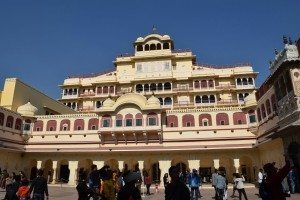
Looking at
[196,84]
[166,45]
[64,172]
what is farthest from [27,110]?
[196,84]

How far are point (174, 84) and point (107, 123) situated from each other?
15328 millimetres

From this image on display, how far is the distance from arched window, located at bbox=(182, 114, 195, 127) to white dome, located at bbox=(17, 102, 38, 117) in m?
20.2

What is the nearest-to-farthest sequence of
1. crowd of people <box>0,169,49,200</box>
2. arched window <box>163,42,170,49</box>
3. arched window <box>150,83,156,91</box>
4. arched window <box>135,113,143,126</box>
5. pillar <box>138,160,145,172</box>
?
crowd of people <box>0,169,49,200</box>, pillar <box>138,160,145,172</box>, arched window <box>135,113,143,126</box>, arched window <box>150,83,156,91</box>, arched window <box>163,42,170,49</box>

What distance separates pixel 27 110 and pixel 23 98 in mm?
2811

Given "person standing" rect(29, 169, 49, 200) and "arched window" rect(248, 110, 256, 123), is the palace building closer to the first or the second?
"arched window" rect(248, 110, 256, 123)

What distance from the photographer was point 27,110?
37.4 meters

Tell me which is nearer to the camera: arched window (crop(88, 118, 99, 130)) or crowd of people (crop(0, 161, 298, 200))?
crowd of people (crop(0, 161, 298, 200))

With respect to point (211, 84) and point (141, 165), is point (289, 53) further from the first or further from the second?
point (211, 84)

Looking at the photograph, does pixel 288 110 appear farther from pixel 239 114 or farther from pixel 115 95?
pixel 115 95

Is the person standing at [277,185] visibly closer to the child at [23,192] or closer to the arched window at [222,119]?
the child at [23,192]

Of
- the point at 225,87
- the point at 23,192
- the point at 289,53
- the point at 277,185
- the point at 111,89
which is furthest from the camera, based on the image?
the point at 111,89

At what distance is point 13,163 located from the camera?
34.6m

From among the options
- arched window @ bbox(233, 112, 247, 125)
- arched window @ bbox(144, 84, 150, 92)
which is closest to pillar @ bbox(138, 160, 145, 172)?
arched window @ bbox(233, 112, 247, 125)

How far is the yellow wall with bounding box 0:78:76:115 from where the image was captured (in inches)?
1462
